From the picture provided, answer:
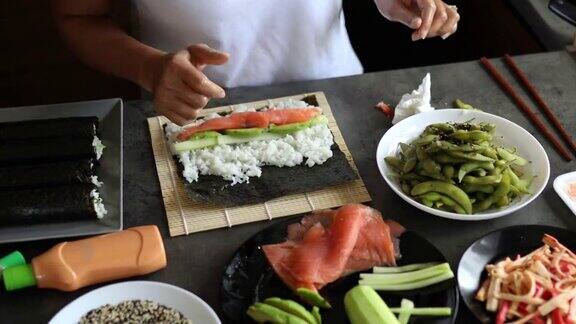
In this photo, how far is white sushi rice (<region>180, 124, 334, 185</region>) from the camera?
1498mm

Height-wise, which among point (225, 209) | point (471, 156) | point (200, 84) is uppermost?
point (200, 84)

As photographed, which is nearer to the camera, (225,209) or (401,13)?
(225,209)

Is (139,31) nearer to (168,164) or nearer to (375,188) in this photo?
(168,164)

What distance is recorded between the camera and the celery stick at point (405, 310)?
119 cm

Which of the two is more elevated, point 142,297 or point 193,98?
point 193,98

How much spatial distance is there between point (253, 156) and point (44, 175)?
0.45 metres

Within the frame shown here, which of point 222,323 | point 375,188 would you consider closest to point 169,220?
point 222,323

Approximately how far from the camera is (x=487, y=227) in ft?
4.65

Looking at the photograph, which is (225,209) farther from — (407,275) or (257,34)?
(257,34)

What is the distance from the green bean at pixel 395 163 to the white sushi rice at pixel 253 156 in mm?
140

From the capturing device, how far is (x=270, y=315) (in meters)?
1.16

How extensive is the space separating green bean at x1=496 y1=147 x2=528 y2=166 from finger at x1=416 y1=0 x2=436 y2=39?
33 cm

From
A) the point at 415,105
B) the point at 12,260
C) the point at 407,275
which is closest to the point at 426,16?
the point at 415,105

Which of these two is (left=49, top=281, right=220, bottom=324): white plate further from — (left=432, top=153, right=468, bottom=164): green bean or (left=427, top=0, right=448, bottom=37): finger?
(left=427, top=0, right=448, bottom=37): finger
